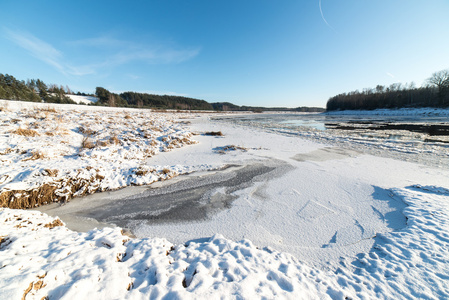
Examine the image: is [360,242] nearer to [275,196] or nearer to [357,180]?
[275,196]

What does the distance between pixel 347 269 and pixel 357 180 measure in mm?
3868

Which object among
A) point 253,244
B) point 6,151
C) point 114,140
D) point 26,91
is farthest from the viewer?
point 26,91

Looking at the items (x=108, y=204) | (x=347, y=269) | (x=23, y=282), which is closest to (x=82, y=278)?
(x=23, y=282)

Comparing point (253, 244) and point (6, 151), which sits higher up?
point (6, 151)

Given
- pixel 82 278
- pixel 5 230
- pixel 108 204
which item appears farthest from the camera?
pixel 108 204

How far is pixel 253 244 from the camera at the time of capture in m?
2.99

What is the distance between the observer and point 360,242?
3.00 meters

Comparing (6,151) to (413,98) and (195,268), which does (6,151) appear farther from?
(413,98)

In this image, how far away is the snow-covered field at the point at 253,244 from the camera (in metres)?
1.98

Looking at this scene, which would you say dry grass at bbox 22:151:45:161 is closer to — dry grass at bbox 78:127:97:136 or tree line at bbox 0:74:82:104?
dry grass at bbox 78:127:97:136

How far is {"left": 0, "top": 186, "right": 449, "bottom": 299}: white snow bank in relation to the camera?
73.6 inches

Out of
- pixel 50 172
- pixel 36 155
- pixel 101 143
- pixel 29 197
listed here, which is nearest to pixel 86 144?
pixel 101 143

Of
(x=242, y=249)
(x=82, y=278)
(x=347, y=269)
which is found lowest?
(x=347, y=269)

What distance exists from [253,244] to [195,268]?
3.85ft
